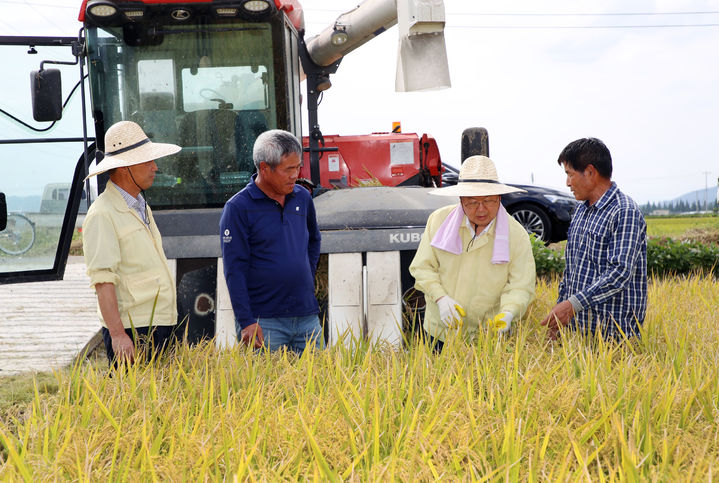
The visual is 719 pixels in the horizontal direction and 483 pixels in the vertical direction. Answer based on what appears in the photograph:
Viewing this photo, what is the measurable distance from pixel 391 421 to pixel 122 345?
1259mm

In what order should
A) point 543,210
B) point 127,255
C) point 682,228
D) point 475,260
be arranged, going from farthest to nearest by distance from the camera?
point 682,228 → point 543,210 → point 475,260 → point 127,255

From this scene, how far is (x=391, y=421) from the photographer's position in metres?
2.48

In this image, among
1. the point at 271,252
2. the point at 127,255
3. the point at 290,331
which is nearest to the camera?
the point at 127,255

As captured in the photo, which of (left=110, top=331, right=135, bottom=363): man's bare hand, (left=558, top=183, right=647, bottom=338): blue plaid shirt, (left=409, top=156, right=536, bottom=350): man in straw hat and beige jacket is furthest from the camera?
(left=409, top=156, right=536, bottom=350): man in straw hat and beige jacket

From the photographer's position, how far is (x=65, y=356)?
19.1 feet

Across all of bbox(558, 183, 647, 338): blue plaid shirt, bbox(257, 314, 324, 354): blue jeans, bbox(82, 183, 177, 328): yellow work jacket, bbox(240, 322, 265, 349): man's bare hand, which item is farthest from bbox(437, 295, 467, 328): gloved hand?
bbox(82, 183, 177, 328): yellow work jacket

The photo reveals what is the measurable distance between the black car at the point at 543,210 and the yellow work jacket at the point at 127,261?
8.61 m

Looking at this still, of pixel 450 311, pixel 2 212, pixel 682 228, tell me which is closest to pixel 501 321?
pixel 450 311

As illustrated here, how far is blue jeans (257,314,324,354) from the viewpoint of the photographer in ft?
11.9

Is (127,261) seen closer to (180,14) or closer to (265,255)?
(265,255)

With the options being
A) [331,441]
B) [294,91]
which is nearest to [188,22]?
[294,91]

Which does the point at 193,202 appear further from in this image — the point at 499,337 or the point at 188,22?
the point at 499,337

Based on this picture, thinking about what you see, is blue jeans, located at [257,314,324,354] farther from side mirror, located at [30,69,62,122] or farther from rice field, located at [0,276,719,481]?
side mirror, located at [30,69,62,122]

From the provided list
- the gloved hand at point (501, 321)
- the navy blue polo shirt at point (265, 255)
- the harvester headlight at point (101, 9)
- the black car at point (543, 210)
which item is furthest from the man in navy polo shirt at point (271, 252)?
the black car at point (543, 210)
